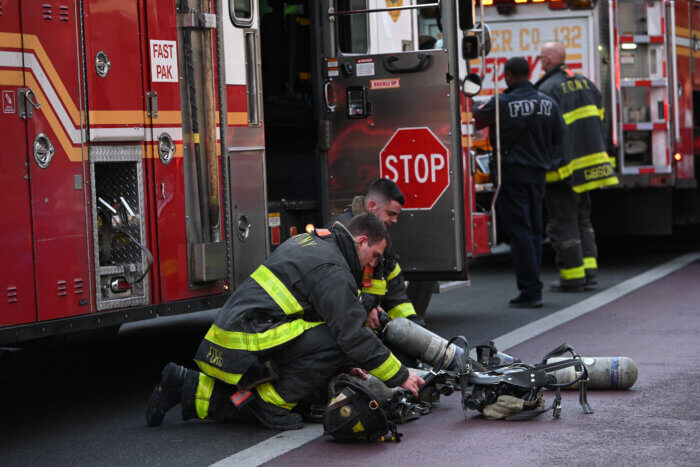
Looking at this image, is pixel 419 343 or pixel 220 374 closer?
pixel 220 374

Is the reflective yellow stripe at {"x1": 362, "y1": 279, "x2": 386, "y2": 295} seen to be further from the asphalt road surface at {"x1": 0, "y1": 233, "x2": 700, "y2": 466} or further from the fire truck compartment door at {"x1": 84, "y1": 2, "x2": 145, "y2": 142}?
the fire truck compartment door at {"x1": 84, "y1": 2, "x2": 145, "y2": 142}

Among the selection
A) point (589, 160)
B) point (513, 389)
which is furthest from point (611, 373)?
point (589, 160)

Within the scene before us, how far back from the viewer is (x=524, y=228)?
10.5 metres

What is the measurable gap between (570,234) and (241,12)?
4993mm

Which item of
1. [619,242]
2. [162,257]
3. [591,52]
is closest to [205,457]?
[162,257]

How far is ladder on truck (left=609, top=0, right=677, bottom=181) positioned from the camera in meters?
12.8

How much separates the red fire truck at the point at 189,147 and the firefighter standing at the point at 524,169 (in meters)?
1.42

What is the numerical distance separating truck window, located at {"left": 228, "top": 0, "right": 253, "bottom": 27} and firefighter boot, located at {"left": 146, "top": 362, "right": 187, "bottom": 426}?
2.06m

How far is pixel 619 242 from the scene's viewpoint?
638 inches

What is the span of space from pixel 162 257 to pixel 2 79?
1.34 m

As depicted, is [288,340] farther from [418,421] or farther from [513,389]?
[513,389]

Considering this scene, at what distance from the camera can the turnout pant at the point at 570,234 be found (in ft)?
36.7

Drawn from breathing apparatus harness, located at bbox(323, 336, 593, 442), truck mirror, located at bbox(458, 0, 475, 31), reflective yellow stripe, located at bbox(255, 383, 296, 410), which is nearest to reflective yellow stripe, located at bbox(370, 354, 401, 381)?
breathing apparatus harness, located at bbox(323, 336, 593, 442)

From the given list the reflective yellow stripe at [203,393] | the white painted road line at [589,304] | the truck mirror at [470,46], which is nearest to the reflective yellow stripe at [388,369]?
the reflective yellow stripe at [203,393]
